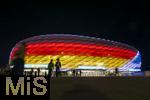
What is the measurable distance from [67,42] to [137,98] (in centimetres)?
7685

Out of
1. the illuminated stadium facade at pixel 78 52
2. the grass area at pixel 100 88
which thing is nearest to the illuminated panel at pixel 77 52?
the illuminated stadium facade at pixel 78 52

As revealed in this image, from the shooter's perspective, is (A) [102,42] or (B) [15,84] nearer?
(B) [15,84]

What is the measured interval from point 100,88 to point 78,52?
7681 centimetres

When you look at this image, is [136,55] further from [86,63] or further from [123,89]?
[123,89]

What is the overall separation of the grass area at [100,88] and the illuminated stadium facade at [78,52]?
6990 centimetres

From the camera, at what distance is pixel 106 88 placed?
8.97 metres

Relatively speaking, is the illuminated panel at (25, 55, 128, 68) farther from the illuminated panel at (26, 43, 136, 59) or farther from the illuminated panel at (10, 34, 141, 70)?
the illuminated panel at (26, 43, 136, 59)

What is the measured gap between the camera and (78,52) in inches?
3374

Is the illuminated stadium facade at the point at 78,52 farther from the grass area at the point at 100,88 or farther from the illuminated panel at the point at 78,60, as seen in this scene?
the grass area at the point at 100,88

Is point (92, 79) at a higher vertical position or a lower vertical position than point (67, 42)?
lower

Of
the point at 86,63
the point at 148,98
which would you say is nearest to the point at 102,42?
the point at 86,63

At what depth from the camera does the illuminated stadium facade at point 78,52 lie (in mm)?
81625

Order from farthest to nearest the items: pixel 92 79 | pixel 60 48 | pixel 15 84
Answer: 1. pixel 60 48
2. pixel 92 79
3. pixel 15 84

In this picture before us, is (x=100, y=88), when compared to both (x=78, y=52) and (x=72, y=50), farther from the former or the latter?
(x=78, y=52)
